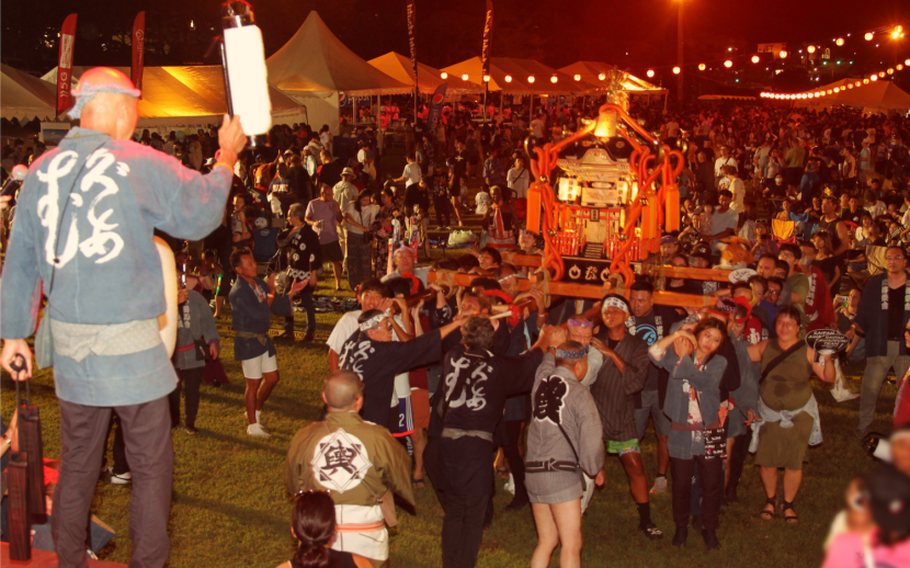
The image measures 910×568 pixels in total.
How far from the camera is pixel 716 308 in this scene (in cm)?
643

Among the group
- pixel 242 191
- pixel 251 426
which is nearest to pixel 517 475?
pixel 251 426

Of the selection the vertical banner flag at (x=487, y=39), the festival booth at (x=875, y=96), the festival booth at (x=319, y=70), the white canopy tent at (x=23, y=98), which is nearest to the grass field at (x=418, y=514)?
the white canopy tent at (x=23, y=98)

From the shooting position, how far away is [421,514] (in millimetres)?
6379

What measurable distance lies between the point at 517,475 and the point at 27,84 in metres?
16.4

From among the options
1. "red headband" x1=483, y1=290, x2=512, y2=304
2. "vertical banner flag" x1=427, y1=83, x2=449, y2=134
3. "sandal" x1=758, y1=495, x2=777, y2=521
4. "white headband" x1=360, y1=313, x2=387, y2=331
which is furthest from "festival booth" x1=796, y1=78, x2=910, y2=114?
"white headband" x1=360, y1=313, x2=387, y2=331

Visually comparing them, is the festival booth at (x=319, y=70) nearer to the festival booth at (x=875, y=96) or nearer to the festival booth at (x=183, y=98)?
the festival booth at (x=183, y=98)

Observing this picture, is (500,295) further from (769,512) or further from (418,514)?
(769,512)

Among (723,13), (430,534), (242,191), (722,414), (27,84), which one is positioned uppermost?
(723,13)

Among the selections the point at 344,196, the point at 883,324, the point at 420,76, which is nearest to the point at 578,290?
the point at 883,324

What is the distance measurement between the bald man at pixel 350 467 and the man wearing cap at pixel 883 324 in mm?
5560

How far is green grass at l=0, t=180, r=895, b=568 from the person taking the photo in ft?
18.7

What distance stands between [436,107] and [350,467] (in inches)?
874

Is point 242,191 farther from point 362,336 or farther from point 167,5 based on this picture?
point 167,5

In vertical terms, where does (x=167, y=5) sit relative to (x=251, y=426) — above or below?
above
